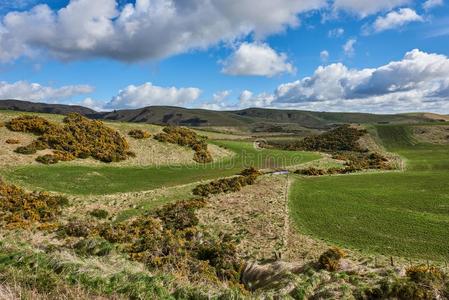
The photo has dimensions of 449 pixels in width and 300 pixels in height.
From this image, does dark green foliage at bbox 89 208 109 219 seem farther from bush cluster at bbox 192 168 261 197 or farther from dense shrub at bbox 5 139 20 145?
dense shrub at bbox 5 139 20 145

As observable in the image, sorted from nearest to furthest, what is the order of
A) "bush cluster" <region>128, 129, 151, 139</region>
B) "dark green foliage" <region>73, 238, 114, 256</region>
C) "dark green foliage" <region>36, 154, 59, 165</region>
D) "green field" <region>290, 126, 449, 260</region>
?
"dark green foliage" <region>73, 238, 114, 256</region>, "green field" <region>290, 126, 449, 260</region>, "dark green foliage" <region>36, 154, 59, 165</region>, "bush cluster" <region>128, 129, 151, 139</region>

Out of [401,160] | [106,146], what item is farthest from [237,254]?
[401,160]

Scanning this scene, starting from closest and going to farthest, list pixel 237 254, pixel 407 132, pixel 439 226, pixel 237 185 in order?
pixel 237 254, pixel 439 226, pixel 237 185, pixel 407 132

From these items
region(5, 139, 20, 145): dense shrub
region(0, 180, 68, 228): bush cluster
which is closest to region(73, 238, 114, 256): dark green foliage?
region(0, 180, 68, 228): bush cluster

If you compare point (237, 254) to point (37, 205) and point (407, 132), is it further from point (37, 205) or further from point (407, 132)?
point (407, 132)

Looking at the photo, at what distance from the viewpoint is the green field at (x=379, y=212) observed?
20.6 meters

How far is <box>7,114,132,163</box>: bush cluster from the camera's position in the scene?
4246cm

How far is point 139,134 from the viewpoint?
57219 mm

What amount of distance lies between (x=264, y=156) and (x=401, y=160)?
23.6 metres

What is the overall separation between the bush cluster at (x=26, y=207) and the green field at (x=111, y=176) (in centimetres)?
293

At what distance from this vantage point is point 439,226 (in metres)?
22.6

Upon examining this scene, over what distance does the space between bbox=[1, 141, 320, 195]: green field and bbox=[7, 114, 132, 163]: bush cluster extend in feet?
11.2

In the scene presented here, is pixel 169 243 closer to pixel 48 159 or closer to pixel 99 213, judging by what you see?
pixel 99 213

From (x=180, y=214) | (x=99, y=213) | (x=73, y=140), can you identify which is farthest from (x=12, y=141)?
(x=180, y=214)
